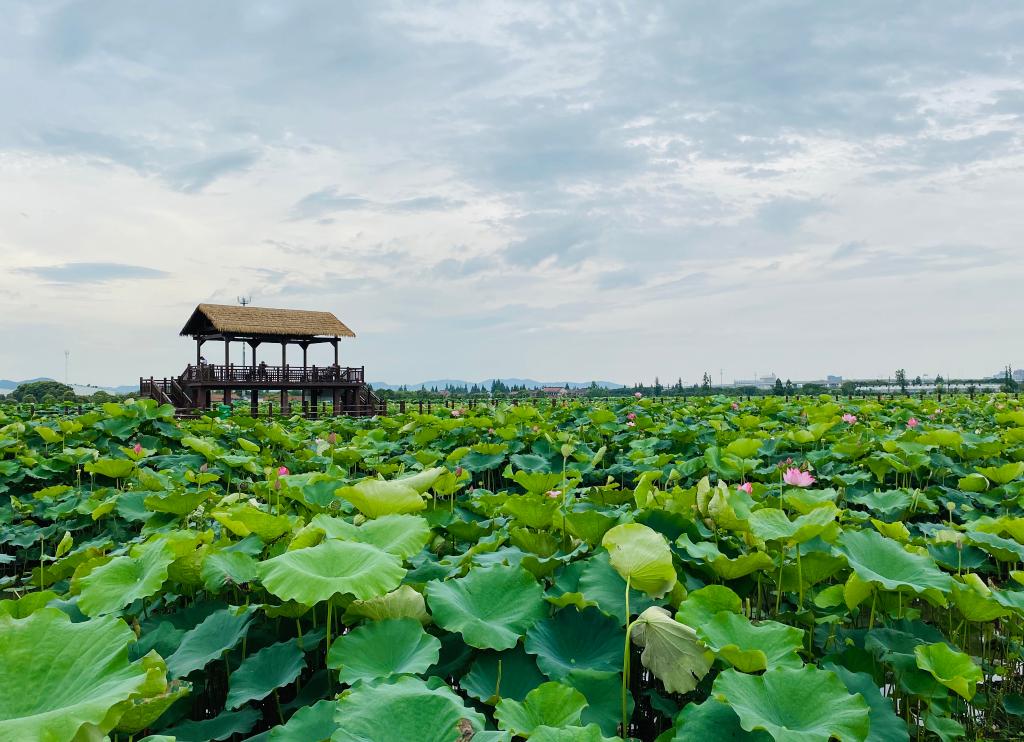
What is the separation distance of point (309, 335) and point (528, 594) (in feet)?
70.2

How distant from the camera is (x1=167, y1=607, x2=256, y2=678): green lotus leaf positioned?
1645 millimetres

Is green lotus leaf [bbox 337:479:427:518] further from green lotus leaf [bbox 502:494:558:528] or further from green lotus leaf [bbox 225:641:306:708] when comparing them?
green lotus leaf [bbox 225:641:306:708]

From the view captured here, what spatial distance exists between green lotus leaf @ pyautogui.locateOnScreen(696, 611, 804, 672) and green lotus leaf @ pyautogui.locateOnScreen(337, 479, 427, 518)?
930 mm

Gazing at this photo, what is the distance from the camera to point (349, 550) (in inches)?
63.2

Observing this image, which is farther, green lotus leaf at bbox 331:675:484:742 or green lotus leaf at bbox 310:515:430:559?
green lotus leaf at bbox 310:515:430:559

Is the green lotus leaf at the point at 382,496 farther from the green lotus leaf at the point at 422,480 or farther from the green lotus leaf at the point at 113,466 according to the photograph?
the green lotus leaf at the point at 113,466

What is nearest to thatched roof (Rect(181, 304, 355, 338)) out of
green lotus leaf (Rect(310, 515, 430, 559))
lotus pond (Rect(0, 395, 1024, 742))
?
lotus pond (Rect(0, 395, 1024, 742))

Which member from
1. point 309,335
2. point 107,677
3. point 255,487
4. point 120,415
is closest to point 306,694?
point 107,677

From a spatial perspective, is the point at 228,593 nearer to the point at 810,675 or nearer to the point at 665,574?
the point at 665,574

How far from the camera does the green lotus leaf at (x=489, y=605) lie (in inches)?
61.2

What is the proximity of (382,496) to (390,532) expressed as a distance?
0.25 metres

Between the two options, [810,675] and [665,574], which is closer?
[810,675]

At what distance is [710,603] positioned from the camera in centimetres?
161

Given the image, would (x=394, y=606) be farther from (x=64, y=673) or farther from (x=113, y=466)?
(x=113, y=466)
